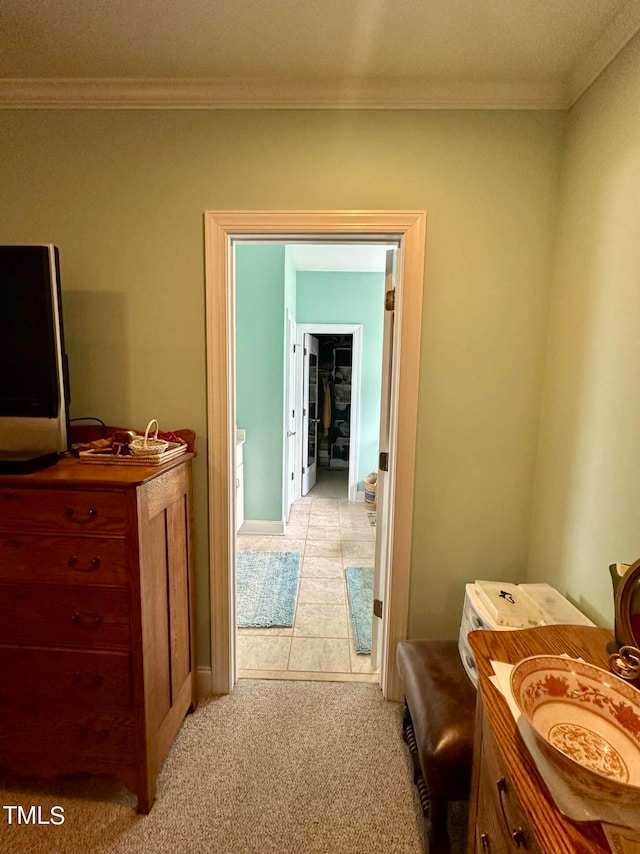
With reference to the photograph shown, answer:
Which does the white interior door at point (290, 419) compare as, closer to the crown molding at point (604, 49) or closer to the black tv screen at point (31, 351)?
the black tv screen at point (31, 351)

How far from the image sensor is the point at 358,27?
46.9 inches

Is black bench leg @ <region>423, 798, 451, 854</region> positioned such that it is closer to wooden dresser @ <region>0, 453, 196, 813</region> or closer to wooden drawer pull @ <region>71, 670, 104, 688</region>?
wooden dresser @ <region>0, 453, 196, 813</region>

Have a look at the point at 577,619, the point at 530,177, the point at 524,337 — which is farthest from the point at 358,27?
the point at 577,619

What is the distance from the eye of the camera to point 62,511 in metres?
1.14

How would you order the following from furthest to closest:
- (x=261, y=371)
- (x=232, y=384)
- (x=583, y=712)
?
(x=261, y=371)
(x=232, y=384)
(x=583, y=712)

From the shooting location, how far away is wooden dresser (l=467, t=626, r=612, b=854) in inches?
21.2

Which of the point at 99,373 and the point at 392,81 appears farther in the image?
the point at 99,373

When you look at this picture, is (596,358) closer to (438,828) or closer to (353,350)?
(438,828)

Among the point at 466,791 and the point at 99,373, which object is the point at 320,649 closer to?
the point at 466,791

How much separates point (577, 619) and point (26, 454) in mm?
1943

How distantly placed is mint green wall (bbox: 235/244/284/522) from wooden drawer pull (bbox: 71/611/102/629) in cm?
232

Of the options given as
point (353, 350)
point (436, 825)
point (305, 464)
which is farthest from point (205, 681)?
point (353, 350)

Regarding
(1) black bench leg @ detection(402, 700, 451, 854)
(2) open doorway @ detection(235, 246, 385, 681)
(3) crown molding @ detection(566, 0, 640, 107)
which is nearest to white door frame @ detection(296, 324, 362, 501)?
(2) open doorway @ detection(235, 246, 385, 681)

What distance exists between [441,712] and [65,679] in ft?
4.05
